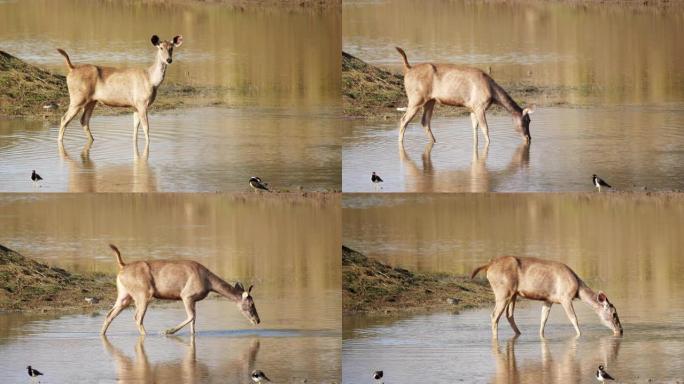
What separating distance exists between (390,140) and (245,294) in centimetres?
297

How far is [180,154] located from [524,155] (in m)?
4.25

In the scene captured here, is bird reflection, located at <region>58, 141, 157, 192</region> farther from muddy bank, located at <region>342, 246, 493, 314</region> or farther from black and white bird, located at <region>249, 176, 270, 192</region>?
muddy bank, located at <region>342, 246, 493, 314</region>

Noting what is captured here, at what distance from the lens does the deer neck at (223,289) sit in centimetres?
2108

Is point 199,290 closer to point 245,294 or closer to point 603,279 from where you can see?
point 245,294

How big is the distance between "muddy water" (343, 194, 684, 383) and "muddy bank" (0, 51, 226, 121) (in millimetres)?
2709

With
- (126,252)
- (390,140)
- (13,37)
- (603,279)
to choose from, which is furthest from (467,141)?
(13,37)

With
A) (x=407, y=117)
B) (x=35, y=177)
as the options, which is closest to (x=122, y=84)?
(x=35, y=177)

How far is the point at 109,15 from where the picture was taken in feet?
104

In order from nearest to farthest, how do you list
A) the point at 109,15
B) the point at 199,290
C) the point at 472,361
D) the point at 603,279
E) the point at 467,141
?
the point at 472,361, the point at 199,290, the point at 467,141, the point at 603,279, the point at 109,15

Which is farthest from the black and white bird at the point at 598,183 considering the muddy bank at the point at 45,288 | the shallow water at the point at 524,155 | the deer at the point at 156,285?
the muddy bank at the point at 45,288

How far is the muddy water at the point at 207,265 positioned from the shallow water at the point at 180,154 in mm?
1196

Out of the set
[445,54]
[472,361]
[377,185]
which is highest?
[445,54]

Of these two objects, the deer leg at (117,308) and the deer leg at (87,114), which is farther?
the deer leg at (87,114)

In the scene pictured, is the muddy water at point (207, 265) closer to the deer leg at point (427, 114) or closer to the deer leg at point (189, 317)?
the deer leg at point (189, 317)
